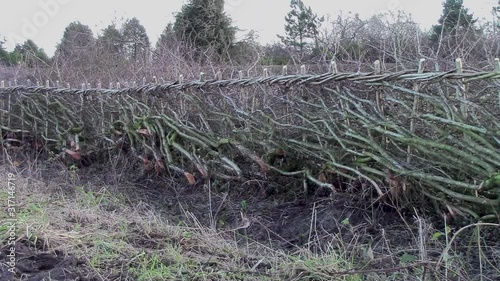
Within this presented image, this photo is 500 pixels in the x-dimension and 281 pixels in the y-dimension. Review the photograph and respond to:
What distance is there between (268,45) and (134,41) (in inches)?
108

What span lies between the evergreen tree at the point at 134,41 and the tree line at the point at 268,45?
0.02m

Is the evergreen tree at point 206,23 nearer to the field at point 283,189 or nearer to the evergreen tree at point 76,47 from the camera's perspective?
the evergreen tree at point 76,47

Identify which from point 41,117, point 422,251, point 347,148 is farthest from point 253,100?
point 41,117

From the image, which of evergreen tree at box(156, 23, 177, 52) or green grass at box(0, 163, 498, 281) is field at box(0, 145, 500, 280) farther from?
evergreen tree at box(156, 23, 177, 52)

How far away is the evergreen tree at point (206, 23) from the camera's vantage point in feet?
41.4

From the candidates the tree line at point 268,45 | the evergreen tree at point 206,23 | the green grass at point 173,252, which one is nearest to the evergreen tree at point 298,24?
the tree line at point 268,45

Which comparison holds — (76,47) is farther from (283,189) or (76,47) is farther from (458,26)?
(458,26)

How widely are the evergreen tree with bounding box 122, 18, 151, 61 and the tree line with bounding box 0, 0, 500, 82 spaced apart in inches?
0.9

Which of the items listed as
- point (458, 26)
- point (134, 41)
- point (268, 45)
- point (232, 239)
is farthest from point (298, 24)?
point (232, 239)

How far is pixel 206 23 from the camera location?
505 inches

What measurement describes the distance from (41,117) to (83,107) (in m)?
1.15

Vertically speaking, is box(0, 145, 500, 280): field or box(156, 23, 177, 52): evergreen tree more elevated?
box(156, 23, 177, 52): evergreen tree

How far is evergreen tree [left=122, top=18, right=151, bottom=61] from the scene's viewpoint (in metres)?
10.2

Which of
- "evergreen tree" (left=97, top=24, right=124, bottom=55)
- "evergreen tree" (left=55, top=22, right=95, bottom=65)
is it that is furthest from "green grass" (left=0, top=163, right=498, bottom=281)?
"evergreen tree" (left=97, top=24, right=124, bottom=55)
